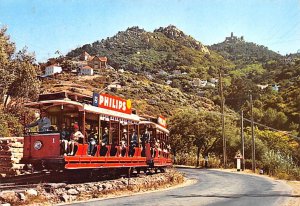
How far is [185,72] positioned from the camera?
574 ft

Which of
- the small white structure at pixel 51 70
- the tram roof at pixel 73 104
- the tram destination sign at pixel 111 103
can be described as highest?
the small white structure at pixel 51 70

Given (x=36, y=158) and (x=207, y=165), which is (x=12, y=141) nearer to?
(x=36, y=158)

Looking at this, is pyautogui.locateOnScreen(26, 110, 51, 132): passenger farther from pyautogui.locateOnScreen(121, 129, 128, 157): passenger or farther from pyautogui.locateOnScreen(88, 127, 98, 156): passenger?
pyautogui.locateOnScreen(121, 129, 128, 157): passenger

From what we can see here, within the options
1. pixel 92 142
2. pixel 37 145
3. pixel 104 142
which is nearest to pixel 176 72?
pixel 104 142

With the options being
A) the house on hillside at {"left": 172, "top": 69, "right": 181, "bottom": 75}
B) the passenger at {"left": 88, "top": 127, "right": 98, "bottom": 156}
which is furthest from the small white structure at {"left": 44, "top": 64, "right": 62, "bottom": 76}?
the passenger at {"left": 88, "top": 127, "right": 98, "bottom": 156}

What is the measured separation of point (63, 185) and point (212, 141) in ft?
126

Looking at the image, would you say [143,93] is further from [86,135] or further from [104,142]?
[86,135]

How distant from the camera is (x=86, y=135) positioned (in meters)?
17.0

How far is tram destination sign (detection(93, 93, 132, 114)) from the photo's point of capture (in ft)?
58.2

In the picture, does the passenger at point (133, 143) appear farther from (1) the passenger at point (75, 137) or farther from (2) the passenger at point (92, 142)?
(1) the passenger at point (75, 137)

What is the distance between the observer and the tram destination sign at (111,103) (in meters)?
17.7

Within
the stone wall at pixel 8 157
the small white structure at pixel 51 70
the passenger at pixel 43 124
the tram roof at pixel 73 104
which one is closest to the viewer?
the passenger at pixel 43 124

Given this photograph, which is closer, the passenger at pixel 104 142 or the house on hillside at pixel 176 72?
the passenger at pixel 104 142

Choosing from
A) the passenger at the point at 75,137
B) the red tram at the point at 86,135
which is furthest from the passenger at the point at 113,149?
the passenger at the point at 75,137
